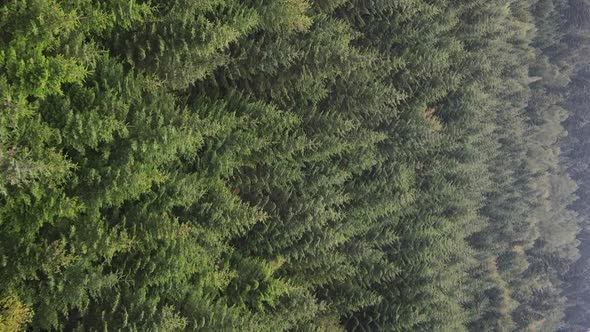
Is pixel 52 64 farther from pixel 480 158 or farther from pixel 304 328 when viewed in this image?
pixel 480 158

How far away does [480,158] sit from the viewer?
26.0 m

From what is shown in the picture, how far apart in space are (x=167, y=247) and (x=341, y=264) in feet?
24.5

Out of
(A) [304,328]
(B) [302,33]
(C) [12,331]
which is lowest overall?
(A) [304,328]

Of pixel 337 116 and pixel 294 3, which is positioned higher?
pixel 294 3

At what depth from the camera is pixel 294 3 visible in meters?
15.7

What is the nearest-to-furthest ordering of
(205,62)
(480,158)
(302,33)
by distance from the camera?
(205,62) < (302,33) < (480,158)

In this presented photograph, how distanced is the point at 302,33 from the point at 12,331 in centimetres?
1065

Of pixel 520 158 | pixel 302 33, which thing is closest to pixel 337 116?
pixel 302 33

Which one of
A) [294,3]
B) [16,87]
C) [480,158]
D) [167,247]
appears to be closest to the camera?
[16,87]

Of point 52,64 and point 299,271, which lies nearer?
point 52,64

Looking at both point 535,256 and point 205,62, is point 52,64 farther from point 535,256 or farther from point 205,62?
point 535,256

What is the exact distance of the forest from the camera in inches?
431

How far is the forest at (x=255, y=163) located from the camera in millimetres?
10953

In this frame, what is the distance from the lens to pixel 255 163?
632 inches
